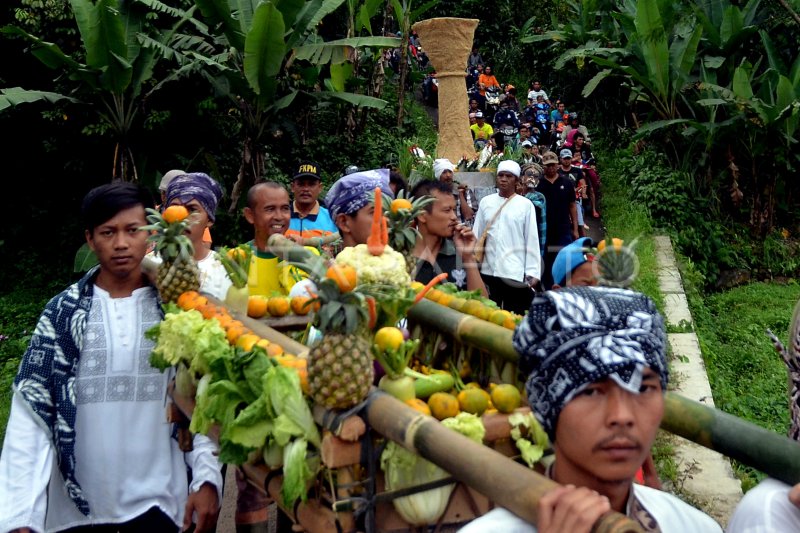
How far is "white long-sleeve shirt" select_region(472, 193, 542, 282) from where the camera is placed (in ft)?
22.3

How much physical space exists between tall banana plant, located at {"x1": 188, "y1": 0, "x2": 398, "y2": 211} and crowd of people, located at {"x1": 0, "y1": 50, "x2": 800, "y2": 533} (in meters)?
3.77

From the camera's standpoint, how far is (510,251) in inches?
267

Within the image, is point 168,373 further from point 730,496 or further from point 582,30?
point 582,30

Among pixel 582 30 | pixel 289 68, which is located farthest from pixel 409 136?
pixel 289 68

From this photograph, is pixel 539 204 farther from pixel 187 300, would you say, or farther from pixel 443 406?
pixel 443 406

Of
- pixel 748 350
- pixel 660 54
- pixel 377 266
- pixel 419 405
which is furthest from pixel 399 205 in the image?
pixel 660 54

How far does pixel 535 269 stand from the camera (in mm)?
6891

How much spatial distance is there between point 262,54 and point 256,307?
6.91 metres

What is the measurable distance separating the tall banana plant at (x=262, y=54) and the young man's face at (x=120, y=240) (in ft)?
21.2

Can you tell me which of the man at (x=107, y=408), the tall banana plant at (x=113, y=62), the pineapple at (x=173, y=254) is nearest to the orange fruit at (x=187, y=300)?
the pineapple at (x=173, y=254)

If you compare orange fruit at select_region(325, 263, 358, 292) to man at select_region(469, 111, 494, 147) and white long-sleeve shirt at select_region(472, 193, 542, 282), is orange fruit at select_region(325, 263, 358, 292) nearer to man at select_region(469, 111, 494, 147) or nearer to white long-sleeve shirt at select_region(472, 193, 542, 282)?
white long-sleeve shirt at select_region(472, 193, 542, 282)

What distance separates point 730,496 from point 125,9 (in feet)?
30.0

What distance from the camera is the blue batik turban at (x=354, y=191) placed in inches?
149

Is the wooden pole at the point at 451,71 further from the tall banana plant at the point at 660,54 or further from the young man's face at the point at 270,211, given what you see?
the young man's face at the point at 270,211
